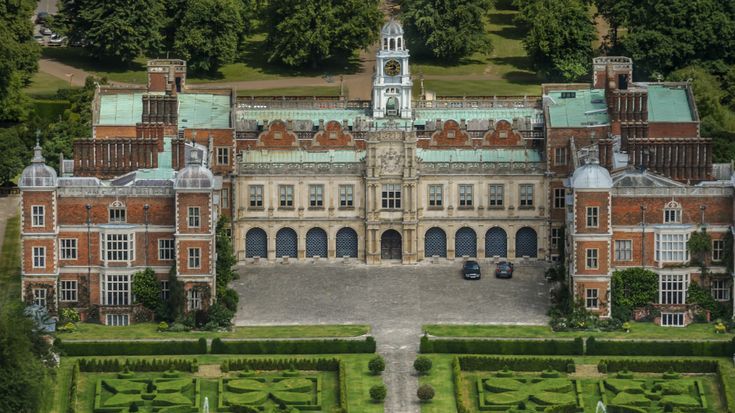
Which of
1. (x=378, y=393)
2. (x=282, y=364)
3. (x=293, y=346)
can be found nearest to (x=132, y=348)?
(x=282, y=364)

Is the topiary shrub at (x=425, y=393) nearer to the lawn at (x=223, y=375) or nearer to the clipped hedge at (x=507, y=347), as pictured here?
the lawn at (x=223, y=375)

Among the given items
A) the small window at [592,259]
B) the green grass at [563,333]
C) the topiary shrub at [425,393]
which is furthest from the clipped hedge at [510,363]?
the small window at [592,259]

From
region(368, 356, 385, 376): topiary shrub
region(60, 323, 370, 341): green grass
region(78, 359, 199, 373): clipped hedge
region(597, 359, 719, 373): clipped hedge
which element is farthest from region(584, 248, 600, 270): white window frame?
region(78, 359, 199, 373): clipped hedge

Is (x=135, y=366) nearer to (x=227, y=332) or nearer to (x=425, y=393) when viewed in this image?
(x=227, y=332)

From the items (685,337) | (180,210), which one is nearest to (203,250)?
(180,210)

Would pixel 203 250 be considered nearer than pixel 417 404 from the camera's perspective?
No

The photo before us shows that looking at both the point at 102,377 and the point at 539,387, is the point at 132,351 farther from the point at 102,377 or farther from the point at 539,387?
the point at 539,387
